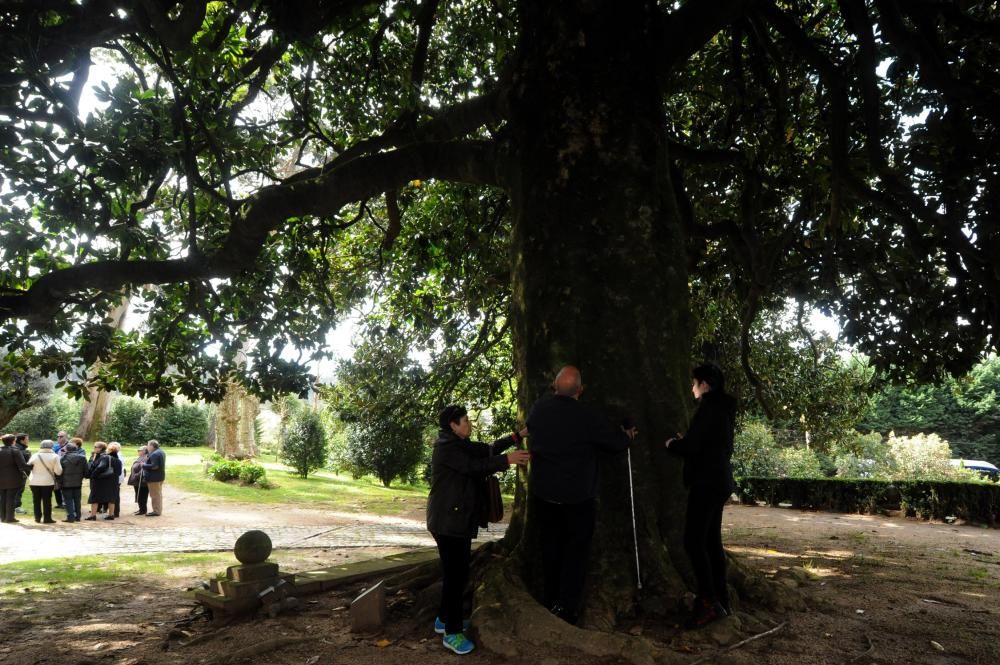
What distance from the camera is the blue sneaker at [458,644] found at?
178 inches

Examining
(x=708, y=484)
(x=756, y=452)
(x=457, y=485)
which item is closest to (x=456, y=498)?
(x=457, y=485)

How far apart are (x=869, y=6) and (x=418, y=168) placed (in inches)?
254

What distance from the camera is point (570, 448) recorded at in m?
4.86

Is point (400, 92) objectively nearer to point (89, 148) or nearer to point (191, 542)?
point (89, 148)

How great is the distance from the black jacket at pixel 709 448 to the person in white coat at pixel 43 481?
1525cm

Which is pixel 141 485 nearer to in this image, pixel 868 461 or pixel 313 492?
pixel 313 492

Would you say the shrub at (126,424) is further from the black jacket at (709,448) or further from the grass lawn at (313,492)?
the black jacket at (709,448)

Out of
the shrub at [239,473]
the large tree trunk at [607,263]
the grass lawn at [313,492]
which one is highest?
the large tree trunk at [607,263]

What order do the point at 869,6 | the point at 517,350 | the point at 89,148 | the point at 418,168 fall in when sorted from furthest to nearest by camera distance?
the point at 869,6, the point at 418,168, the point at 89,148, the point at 517,350

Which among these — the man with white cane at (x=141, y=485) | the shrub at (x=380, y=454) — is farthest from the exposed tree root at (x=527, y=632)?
the shrub at (x=380, y=454)

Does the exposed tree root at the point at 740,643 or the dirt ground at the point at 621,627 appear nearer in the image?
the exposed tree root at the point at 740,643

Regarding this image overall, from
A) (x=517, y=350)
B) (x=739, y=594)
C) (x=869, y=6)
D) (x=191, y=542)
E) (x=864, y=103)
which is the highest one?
(x=869, y=6)

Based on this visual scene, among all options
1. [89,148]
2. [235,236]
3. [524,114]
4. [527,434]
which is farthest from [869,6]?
[89,148]

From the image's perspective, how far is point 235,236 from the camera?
8.02m
